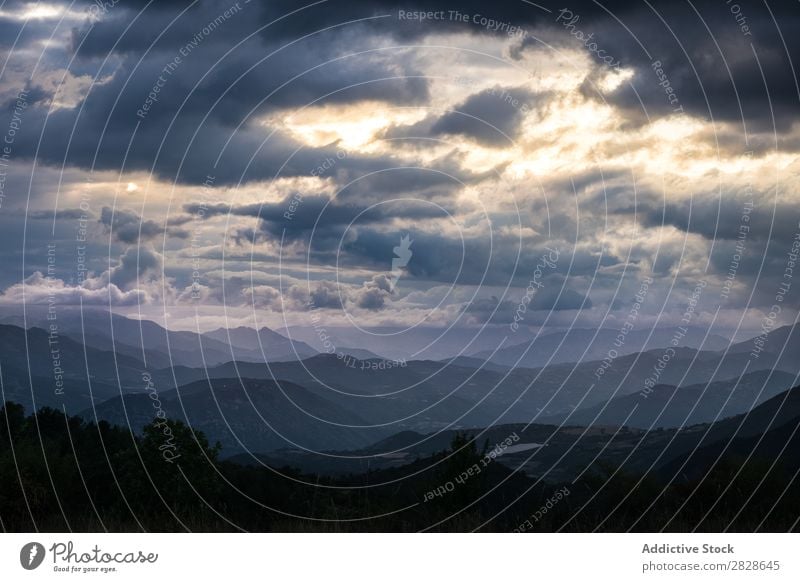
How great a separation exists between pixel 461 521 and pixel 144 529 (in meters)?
9.78

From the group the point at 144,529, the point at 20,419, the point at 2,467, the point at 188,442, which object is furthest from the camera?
the point at 20,419

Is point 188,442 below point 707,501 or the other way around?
the other way around

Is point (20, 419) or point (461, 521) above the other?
point (20, 419)

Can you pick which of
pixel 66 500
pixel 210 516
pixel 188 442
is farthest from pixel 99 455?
pixel 210 516

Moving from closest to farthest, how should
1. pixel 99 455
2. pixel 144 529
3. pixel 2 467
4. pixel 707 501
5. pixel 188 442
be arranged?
pixel 144 529, pixel 707 501, pixel 2 467, pixel 188 442, pixel 99 455

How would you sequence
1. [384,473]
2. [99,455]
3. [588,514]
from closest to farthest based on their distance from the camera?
[588,514], [99,455], [384,473]

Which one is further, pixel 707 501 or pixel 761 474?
pixel 761 474

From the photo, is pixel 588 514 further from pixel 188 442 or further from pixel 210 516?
pixel 188 442

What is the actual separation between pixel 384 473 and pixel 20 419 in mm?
53168

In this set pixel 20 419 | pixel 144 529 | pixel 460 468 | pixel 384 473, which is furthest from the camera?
pixel 384 473

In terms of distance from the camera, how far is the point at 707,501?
106ft

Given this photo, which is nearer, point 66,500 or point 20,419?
point 66,500
